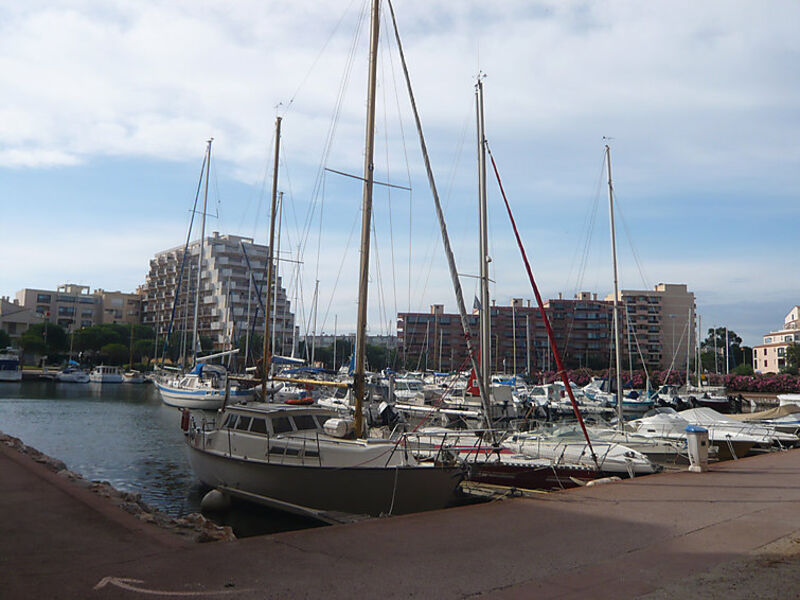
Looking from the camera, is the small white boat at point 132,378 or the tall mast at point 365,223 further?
the small white boat at point 132,378

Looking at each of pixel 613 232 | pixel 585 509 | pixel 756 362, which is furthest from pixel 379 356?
pixel 585 509

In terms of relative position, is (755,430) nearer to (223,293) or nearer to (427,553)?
(427,553)

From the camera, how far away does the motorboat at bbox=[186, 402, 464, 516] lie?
1309cm

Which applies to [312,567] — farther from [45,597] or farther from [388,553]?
[45,597]

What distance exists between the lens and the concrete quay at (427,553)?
628cm

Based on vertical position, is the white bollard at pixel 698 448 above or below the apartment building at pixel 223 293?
below

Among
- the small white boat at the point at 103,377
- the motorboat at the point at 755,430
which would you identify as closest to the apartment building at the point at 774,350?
the motorboat at the point at 755,430

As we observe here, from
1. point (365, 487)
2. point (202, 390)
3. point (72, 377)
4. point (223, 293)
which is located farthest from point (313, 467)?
point (223, 293)

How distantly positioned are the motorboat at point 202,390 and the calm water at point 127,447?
142 centimetres

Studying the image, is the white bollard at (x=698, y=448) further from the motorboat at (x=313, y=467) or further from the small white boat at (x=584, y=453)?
the motorboat at (x=313, y=467)

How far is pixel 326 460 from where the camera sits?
46.3 feet

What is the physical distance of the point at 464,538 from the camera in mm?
8641

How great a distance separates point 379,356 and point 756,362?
7871cm

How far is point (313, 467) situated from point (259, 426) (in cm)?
285
